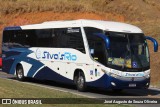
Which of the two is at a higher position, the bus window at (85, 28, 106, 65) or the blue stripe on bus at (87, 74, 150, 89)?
the bus window at (85, 28, 106, 65)

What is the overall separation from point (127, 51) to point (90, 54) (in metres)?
1.64

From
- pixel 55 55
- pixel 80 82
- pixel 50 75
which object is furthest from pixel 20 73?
pixel 80 82

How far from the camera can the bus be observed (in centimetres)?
1833

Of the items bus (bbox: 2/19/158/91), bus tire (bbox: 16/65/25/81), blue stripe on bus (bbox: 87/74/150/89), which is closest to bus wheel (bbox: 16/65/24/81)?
bus tire (bbox: 16/65/25/81)

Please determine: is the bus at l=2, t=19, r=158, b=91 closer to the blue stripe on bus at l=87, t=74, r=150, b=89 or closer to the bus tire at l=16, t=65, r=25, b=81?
the blue stripe on bus at l=87, t=74, r=150, b=89

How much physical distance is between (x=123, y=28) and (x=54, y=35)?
4255mm

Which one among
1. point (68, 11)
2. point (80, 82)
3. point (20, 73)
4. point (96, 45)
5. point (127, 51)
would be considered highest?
point (68, 11)

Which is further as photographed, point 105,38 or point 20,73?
point 20,73

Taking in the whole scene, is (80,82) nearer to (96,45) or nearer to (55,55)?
(96,45)

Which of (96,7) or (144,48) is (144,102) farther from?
(96,7)

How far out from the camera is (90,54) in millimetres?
19219

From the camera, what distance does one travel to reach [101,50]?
18578 millimetres

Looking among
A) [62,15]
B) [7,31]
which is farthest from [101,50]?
[62,15]

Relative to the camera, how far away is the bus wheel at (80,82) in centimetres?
1977
